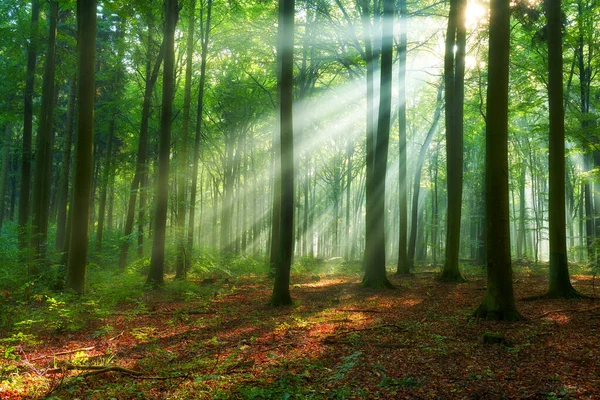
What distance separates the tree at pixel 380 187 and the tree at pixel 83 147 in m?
Result: 8.43

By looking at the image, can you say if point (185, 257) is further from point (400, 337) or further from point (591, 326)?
point (591, 326)

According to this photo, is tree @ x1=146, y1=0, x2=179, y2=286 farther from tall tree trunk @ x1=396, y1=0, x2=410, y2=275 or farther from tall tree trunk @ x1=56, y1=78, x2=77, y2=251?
tall tree trunk @ x1=396, y1=0, x2=410, y2=275

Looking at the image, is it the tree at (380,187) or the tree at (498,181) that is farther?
the tree at (380,187)

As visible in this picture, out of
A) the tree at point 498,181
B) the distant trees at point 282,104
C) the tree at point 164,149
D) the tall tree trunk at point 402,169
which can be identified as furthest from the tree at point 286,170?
the tall tree trunk at point 402,169

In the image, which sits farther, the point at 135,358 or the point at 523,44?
the point at 523,44

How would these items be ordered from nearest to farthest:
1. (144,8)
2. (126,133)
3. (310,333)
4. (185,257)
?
1. (310,333)
2. (144,8)
3. (185,257)
4. (126,133)

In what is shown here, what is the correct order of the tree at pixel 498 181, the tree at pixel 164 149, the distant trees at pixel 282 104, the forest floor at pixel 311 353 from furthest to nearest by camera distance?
the tree at pixel 164 149
the distant trees at pixel 282 104
the tree at pixel 498 181
the forest floor at pixel 311 353

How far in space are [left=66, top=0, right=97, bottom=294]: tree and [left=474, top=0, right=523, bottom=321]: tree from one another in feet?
29.1

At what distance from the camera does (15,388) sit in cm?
438

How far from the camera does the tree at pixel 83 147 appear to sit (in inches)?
365

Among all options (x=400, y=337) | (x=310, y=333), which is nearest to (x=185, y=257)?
(x=310, y=333)

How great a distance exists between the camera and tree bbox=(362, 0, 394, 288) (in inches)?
515

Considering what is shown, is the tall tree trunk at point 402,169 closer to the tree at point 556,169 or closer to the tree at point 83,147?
the tree at point 556,169

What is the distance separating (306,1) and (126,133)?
14.4 m
